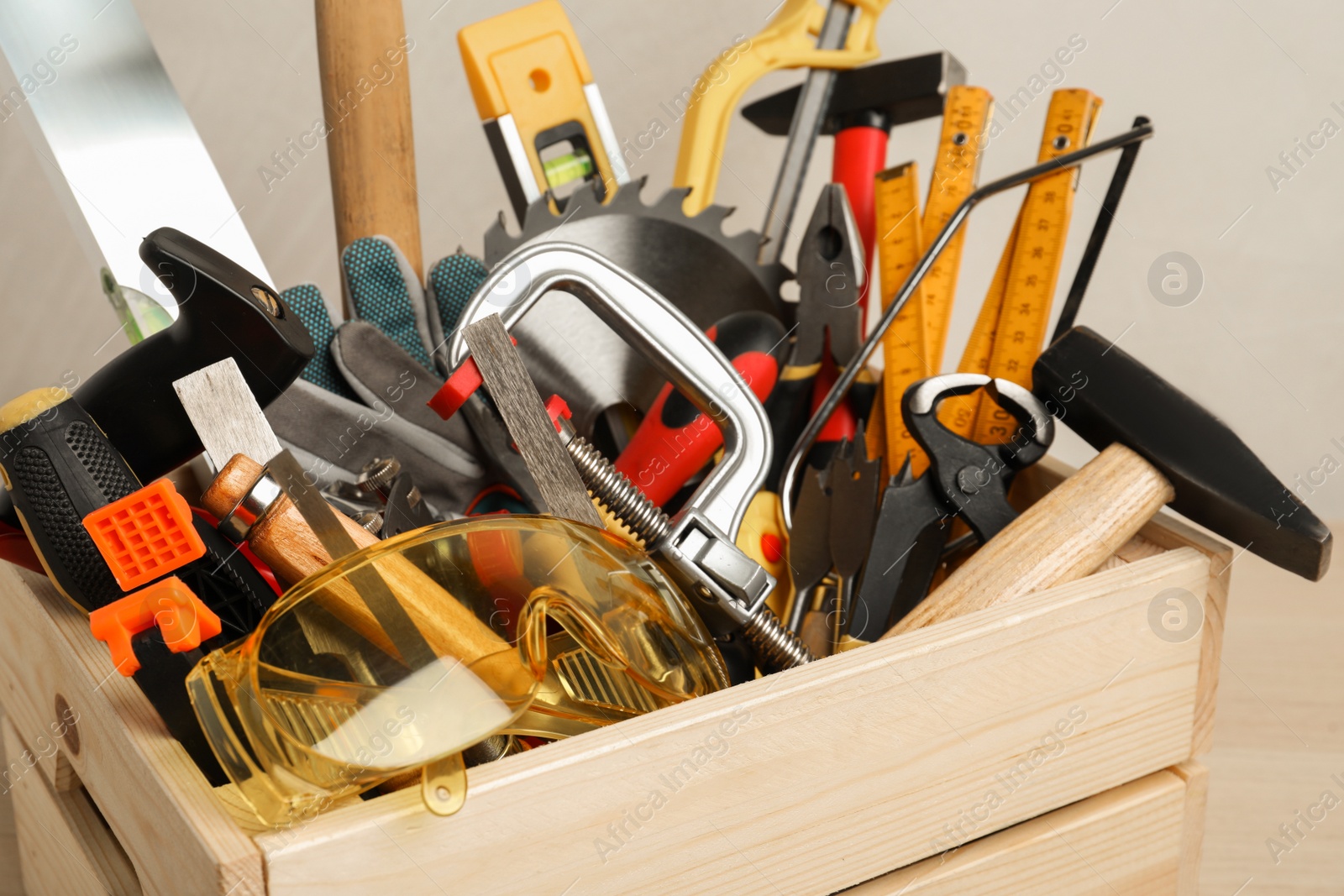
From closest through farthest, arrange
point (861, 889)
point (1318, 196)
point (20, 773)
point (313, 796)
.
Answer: point (313, 796)
point (861, 889)
point (20, 773)
point (1318, 196)

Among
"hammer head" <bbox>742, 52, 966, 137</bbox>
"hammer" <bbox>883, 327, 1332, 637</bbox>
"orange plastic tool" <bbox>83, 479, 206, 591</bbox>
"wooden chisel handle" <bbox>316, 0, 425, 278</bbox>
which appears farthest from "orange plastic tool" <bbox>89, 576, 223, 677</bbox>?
"hammer head" <bbox>742, 52, 966, 137</bbox>

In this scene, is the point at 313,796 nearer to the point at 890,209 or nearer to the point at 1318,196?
the point at 890,209

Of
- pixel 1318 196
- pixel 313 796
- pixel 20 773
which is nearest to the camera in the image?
pixel 313 796

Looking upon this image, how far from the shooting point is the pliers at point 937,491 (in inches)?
19.3

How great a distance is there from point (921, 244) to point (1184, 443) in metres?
0.20

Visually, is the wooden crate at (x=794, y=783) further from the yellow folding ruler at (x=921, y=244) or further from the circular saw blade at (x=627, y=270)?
the circular saw blade at (x=627, y=270)

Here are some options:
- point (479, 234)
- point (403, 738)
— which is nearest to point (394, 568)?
point (403, 738)

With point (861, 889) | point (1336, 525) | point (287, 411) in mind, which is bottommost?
point (1336, 525)

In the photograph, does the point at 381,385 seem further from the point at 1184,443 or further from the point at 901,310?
the point at 1184,443

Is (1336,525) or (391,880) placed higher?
(391,880)

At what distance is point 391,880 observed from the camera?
310mm

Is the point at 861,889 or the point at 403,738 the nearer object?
the point at 403,738

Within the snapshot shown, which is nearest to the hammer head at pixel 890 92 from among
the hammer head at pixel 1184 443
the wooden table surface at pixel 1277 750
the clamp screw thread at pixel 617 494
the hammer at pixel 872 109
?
the hammer at pixel 872 109

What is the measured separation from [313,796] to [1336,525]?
1.09m
